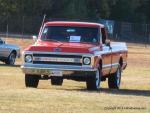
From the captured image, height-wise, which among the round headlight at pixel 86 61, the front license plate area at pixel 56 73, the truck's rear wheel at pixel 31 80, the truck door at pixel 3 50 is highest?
the round headlight at pixel 86 61

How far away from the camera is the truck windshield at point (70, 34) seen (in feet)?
72.5

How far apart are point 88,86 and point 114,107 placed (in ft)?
18.2

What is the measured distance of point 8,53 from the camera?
1423 inches

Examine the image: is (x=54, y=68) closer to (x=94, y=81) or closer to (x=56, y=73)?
(x=56, y=73)

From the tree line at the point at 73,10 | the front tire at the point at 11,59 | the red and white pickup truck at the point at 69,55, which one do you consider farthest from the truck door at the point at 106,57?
the tree line at the point at 73,10

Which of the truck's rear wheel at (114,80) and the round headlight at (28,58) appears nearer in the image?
the round headlight at (28,58)

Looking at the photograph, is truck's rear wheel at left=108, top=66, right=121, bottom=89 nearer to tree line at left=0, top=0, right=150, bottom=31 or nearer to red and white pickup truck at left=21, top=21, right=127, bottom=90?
red and white pickup truck at left=21, top=21, right=127, bottom=90

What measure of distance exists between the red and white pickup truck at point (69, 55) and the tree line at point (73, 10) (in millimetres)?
60069

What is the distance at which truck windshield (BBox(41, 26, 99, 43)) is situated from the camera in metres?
22.1

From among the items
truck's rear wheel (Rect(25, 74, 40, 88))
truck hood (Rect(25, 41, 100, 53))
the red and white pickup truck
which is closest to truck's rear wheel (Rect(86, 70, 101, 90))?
the red and white pickup truck

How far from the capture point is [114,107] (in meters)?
15.9

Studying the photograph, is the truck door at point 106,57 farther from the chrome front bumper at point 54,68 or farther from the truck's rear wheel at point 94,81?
the chrome front bumper at point 54,68

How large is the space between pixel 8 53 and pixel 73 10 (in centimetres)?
5388

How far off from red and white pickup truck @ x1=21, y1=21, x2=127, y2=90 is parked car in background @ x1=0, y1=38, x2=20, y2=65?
13.3m
